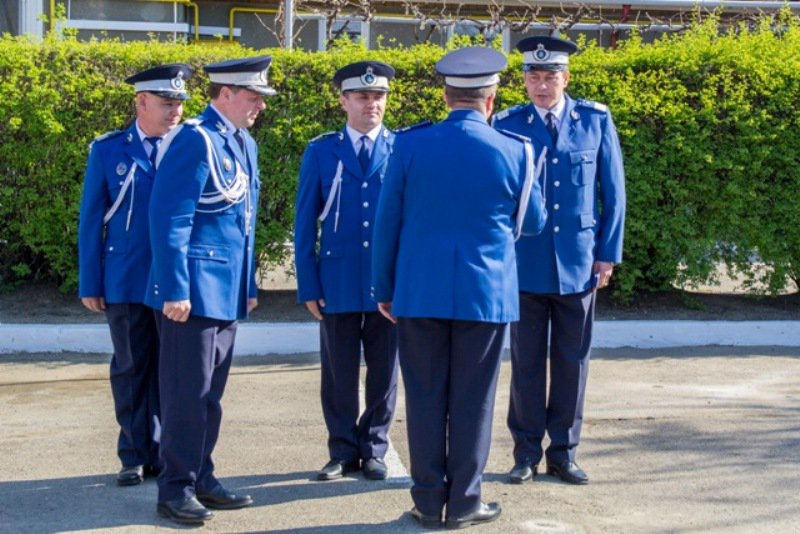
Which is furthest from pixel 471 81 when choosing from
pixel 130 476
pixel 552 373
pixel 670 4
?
pixel 670 4

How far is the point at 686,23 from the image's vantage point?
50.2ft

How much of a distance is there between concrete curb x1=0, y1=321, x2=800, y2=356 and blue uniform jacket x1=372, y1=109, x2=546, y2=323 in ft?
13.6

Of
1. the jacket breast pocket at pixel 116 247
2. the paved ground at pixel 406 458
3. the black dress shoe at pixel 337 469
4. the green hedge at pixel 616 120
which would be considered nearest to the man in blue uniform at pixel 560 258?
the paved ground at pixel 406 458

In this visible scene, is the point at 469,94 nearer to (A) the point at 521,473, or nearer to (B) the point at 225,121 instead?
(B) the point at 225,121

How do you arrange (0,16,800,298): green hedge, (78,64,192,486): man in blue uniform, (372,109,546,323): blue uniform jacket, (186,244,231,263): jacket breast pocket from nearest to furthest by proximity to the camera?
(372,109,546,323): blue uniform jacket
(186,244,231,263): jacket breast pocket
(78,64,192,486): man in blue uniform
(0,16,800,298): green hedge

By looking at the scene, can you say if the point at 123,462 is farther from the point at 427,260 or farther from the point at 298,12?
the point at 298,12

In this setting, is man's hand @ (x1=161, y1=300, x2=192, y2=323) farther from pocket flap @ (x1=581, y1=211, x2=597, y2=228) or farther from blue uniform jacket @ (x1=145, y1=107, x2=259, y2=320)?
pocket flap @ (x1=581, y1=211, x2=597, y2=228)

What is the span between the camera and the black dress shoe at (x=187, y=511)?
18.4ft

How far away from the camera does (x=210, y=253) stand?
563cm

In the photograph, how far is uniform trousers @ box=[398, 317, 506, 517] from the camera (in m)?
5.49

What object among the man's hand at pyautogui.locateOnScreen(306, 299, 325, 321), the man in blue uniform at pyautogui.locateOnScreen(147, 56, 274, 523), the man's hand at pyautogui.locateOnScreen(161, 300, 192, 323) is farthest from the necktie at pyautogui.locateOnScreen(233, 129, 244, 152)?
the man's hand at pyautogui.locateOnScreen(306, 299, 325, 321)

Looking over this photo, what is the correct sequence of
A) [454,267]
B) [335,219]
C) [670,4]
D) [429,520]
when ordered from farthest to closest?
[670,4]
[335,219]
[429,520]
[454,267]

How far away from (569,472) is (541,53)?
202 centimetres

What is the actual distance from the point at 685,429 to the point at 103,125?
5.00 meters
